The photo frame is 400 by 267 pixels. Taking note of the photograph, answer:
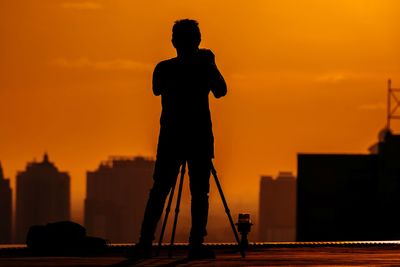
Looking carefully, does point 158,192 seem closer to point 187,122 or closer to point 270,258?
point 187,122

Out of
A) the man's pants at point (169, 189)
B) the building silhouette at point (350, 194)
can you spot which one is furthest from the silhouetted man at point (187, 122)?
the building silhouette at point (350, 194)

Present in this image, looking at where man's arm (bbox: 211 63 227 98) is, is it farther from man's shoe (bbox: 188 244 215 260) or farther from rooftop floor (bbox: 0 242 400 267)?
rooftop floor (bbox: 0 242 400 267)

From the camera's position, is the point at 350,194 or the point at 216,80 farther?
the point at 350,194

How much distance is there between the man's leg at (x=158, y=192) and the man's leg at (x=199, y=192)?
0.22 meters

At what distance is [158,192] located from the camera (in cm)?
2047

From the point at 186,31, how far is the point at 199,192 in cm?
200

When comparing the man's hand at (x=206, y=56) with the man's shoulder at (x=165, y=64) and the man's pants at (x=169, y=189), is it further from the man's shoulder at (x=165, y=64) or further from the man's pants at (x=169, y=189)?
the man's pants at (x=169, y=189)

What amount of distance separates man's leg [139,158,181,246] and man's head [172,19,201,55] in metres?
1.42

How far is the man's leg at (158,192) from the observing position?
2045 centimetres

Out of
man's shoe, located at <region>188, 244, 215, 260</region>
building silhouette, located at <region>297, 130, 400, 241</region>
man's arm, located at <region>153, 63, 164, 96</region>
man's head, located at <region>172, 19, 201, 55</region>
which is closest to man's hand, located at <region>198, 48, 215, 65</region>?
man's head, located at <region>172, 19, 201, 55</region>

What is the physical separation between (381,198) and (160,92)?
4319 inches

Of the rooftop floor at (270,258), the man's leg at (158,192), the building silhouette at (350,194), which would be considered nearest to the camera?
the rooftop floor at (270,258)

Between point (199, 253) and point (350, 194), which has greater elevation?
point (350, 194)

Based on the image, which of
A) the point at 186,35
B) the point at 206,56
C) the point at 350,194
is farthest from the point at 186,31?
the point at 350,194
